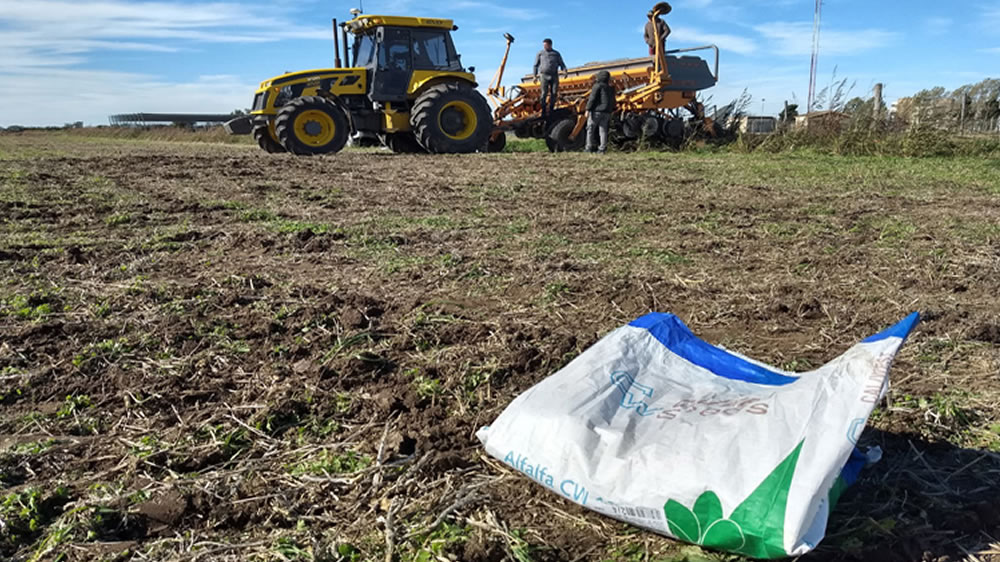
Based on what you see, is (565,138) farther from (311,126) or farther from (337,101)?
(311,126)

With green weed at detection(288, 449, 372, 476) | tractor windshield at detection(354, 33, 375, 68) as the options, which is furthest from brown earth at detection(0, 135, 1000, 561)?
tractor windshield at detection(354, 33, 375, 68)

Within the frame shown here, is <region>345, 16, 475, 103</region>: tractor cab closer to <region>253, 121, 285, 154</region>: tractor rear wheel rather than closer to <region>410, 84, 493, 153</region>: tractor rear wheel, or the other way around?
<region>410, 84, 493, 153</region>: tractor rear wheel

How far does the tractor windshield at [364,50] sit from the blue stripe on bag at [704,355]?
1121 centimetres

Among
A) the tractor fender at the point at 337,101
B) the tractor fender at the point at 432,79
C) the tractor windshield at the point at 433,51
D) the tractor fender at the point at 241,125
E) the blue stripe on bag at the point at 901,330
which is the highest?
the tractor windshield at the point at 433,51

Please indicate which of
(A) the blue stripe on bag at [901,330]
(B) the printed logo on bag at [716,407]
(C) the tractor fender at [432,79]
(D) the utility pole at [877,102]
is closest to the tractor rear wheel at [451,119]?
(C) the tractor fender at [432,79]

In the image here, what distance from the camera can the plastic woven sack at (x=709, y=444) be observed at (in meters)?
1.29

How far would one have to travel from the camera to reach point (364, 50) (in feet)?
41.2

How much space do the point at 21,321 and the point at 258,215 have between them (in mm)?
2670

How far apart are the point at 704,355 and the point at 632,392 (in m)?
0.31

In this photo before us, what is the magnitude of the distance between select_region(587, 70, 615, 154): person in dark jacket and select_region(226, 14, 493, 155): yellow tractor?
1823 mm

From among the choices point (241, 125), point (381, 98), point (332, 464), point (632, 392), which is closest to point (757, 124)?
point (381, 98)

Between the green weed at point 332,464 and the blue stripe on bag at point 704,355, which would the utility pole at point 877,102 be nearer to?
the blue stripe on bag at point 704,355

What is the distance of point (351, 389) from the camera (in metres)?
2.22

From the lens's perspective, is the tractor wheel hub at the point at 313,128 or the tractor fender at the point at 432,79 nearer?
the tractor wheel hub at the point at 313,128
